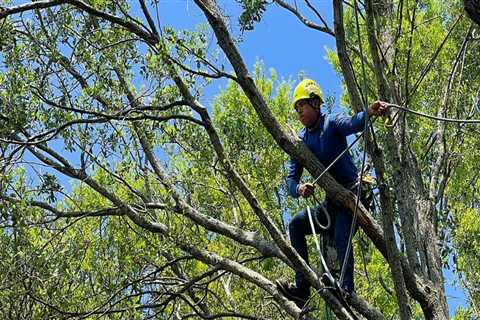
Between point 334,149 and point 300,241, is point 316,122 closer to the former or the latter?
point 334,149

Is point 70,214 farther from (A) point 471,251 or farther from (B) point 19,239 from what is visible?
(A) point 471,251

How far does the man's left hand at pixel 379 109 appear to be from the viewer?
418 cm

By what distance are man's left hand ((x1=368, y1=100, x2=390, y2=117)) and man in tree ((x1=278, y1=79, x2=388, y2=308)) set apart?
1.73ft

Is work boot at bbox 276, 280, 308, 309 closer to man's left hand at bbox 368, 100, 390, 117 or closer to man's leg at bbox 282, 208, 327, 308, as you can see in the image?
man's leg at bbox 282, 208, 327, 308

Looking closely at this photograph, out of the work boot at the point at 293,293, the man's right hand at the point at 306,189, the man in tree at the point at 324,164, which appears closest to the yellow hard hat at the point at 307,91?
the man in tree at the point at 324,164

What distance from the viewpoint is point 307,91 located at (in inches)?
203

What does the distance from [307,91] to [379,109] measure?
104 centimetres

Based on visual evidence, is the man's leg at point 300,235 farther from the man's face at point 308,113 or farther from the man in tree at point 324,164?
the man's face at point 308,113

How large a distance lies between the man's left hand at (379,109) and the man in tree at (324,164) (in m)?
0.53

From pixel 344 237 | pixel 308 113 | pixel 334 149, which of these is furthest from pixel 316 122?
pixel 344 237

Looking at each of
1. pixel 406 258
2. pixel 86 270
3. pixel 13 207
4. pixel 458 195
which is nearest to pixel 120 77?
pixel 13 207

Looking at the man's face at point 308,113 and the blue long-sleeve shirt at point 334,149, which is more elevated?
the man's face at point 308,113

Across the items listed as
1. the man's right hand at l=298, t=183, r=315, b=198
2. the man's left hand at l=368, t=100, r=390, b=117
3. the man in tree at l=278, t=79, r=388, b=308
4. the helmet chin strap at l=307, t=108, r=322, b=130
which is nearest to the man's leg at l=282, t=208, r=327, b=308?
the man in tree at l=278, t=79, r=388, b=308

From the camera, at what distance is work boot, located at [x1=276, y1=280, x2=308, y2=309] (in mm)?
5352
